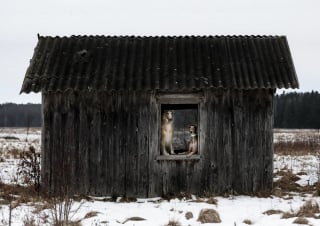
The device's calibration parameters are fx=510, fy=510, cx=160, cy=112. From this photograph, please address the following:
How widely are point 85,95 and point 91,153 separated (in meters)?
1.42

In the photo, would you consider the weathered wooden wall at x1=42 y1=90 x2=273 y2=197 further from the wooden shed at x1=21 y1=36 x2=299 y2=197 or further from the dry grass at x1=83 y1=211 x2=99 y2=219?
the dry grass at x1=83 y1=211 x2=99 y2=219

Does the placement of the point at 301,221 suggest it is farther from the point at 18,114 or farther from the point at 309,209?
the point at 18,114

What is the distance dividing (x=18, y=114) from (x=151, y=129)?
5187 inches

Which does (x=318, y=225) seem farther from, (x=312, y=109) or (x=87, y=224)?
(x=312, y=109)

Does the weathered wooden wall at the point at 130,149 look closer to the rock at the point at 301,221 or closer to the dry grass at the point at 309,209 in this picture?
the dry grass at the point at 309,209

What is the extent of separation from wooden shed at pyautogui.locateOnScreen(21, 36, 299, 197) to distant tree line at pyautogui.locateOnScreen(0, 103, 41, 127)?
10918 cm

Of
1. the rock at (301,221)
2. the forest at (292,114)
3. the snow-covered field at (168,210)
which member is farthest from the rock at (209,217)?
the forest at (292,114)

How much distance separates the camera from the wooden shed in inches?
487

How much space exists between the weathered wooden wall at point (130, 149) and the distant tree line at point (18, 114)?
109176mm

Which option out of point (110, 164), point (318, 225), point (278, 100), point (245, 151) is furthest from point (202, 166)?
point (278, 100)

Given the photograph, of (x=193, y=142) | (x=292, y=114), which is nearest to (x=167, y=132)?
(x=193, y=142)

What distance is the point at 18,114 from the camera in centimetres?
13850

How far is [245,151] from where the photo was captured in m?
12.6

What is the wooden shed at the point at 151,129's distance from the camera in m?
12.4
